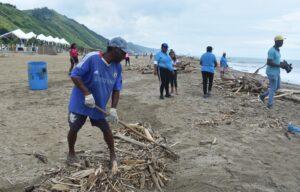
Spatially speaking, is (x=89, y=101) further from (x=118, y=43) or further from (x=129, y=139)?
(x=129, y=139)

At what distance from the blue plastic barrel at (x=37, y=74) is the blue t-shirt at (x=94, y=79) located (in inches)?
329

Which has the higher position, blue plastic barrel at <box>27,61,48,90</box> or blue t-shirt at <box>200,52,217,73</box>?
blue t-shirt at <box>200,52,217,73</box>

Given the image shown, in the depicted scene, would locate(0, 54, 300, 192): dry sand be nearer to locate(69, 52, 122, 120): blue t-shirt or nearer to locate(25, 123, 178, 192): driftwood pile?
locate(25, 123, 178, 192): driftwood pile

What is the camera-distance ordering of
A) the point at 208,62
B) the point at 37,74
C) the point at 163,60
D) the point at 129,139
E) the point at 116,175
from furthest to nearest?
the point at 37,74
the point at 208,62
the point at 163,60
the point at 129,139
the point at 116,175

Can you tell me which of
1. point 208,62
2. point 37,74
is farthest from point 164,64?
point 37,74

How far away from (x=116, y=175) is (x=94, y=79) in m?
1.28

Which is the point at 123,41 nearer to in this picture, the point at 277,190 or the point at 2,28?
the point at 277,190

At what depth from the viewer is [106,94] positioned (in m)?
5.08

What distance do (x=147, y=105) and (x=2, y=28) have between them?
62451 millimetres

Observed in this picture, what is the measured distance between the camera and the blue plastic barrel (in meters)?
12.8

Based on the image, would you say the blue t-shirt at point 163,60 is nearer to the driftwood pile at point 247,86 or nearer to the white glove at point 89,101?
the driftwood pile at point 247,86

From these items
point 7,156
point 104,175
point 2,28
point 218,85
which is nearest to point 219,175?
point 104,175

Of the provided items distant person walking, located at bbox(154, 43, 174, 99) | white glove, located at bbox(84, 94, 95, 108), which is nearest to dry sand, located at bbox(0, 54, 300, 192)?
distant person walking, located at bbox(154, 43, 174, 99)

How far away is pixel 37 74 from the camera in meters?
12.9
